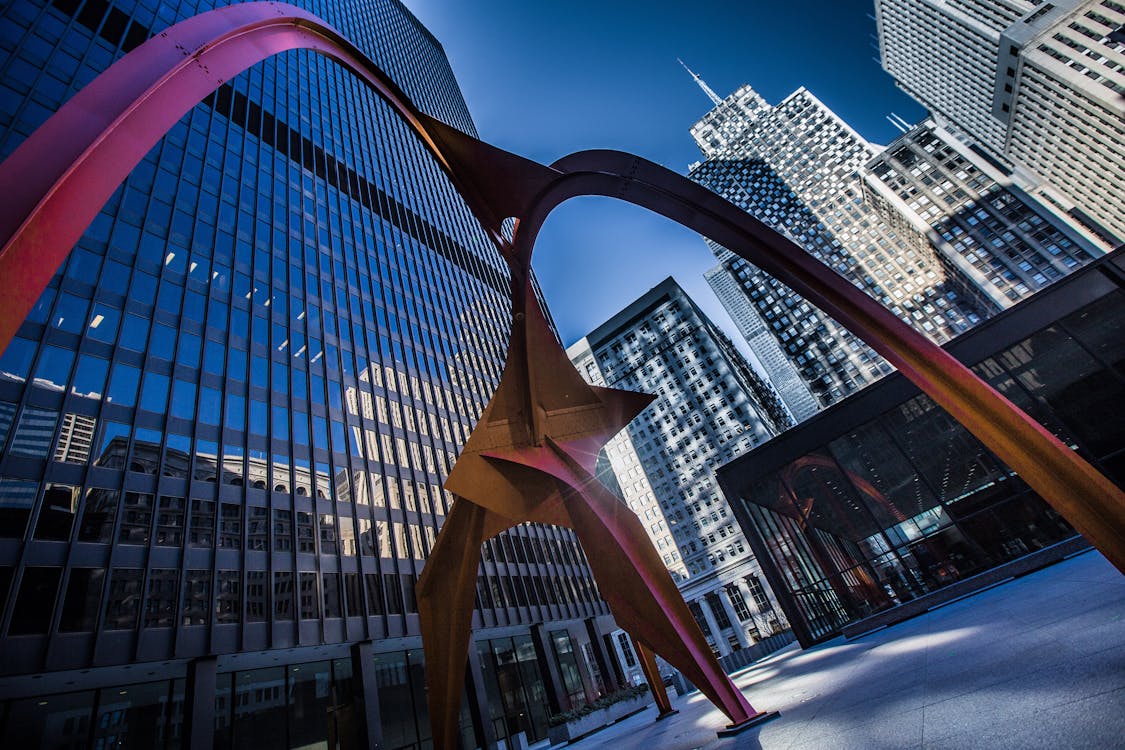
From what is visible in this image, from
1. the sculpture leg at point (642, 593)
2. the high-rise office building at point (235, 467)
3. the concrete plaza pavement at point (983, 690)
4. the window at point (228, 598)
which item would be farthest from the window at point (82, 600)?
the concrete plaza pavement at point (983, 690)

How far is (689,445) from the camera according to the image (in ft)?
267

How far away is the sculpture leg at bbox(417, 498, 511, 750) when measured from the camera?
35.9ft

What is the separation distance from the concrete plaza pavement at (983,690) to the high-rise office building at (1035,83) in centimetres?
8537

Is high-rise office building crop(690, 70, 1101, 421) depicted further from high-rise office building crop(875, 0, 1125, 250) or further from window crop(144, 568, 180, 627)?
window crop(144, 568, 180, 627)

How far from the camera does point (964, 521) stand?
53.2ft

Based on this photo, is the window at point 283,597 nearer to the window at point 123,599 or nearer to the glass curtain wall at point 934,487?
the window at point 123,599

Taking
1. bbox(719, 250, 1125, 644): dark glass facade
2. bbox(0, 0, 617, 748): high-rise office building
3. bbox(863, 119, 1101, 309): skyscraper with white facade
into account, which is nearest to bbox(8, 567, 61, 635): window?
bbox(0, 0, 617, 748): high-rise office building

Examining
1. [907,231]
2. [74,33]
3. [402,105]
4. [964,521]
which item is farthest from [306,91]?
[907,231]

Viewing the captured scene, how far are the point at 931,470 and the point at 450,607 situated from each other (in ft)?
56.3

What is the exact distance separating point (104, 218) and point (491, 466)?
21.4m

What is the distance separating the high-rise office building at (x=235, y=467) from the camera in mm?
15617

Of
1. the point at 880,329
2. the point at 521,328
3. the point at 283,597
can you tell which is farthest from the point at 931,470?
the point at 283,597

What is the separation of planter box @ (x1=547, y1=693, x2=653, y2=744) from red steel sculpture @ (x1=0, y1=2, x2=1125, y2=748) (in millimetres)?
7010

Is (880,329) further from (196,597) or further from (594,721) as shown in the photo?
(196,597)
